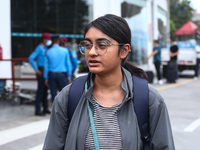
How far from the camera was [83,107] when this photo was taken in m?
2.05

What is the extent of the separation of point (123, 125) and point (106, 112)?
0.44 feet

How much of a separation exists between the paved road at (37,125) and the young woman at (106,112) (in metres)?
3.12

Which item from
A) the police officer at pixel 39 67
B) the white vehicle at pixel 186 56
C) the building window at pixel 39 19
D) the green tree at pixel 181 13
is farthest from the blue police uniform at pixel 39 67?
the green tree at pixel 181 13

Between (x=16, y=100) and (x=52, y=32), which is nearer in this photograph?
(x=16, y=100)

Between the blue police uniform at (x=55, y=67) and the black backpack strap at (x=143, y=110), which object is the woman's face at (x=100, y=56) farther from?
the blue police uniform at (x=55, y=67)

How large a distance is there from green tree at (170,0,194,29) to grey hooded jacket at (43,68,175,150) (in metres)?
74.9

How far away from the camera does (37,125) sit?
6.59 meters

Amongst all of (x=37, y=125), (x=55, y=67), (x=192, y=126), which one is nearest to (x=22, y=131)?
(x=37, y=125)

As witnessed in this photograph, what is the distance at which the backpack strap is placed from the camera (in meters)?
2.00

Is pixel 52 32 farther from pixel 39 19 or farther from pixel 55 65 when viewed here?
pixel 55 65

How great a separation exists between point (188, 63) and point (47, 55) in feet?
38.8

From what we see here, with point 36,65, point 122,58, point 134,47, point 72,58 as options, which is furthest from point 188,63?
point 122,58

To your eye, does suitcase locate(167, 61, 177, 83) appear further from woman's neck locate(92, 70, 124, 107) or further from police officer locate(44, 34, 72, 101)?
woman's neck locate(92, 70, 124, 107)

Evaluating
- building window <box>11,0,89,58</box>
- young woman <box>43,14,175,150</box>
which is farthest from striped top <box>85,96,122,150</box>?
building window <box>11,0,89,58</box>
